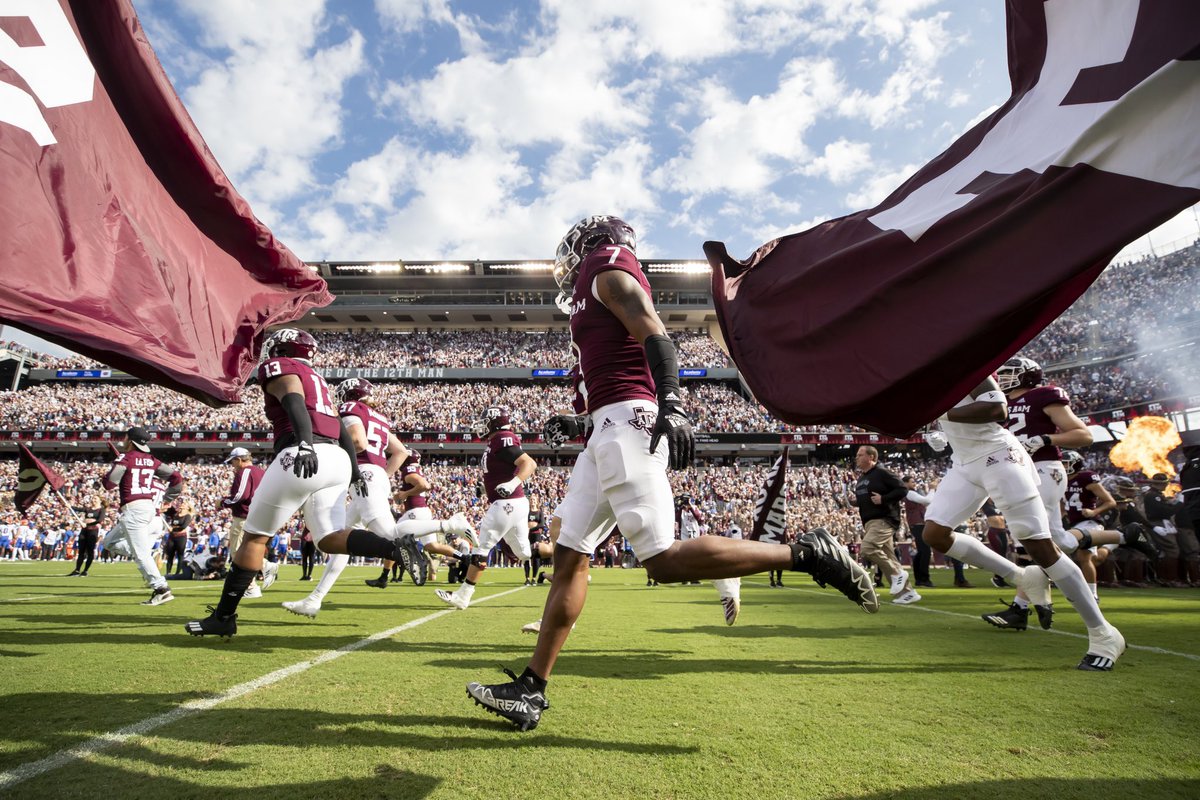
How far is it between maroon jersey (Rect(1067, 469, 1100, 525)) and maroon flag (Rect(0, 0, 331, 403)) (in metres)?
9.72

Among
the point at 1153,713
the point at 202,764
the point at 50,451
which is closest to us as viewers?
the point at 202,764

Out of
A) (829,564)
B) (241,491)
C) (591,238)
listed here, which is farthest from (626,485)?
(241,491)

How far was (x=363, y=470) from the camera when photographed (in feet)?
23.3

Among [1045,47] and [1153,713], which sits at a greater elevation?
[1045,47]

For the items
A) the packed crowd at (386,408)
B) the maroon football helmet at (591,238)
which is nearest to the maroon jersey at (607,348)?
the maroon football helmet at (591,238)

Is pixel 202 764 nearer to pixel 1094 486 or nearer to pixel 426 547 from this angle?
pixel 426 547

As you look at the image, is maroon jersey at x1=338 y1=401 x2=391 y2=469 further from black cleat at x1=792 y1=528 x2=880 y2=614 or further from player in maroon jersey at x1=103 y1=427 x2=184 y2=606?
black cleat at x1=792 y1=528 x2=880 y2=614

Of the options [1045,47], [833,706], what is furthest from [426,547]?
[1045,47]

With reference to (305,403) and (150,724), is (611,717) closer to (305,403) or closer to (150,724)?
(150,724)

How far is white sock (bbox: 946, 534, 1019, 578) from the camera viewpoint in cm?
564

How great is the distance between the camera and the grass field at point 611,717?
6.72 feet

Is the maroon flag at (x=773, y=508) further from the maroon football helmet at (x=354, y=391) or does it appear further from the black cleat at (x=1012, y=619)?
the maroon football helmet at (x=354, y=391)

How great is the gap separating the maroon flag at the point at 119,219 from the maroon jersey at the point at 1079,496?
972 cm

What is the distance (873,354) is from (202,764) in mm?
2819
